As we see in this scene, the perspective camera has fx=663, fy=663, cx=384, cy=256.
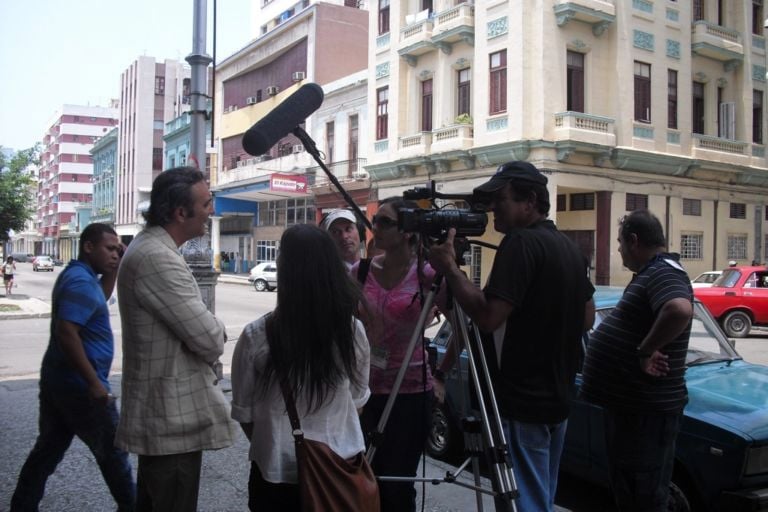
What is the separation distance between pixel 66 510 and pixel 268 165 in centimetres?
3218

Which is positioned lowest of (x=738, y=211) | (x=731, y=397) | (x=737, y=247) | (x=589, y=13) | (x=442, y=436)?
(x=442, y=436)

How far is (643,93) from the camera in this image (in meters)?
22.2

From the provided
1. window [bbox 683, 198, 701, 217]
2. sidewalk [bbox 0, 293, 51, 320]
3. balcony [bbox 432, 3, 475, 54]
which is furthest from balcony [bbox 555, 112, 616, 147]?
sidewalk [bbox 0, 293, 51, 320]

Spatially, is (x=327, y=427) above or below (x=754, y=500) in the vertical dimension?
above

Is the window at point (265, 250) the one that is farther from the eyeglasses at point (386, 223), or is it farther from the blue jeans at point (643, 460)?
the blue jeans at point (643, 460)

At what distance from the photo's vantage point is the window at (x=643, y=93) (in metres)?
22.0

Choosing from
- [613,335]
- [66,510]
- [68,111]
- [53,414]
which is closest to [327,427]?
[613,335]

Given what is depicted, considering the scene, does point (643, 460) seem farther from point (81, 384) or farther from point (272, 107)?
point (272, 107)

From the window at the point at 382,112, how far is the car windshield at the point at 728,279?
15.2 metres

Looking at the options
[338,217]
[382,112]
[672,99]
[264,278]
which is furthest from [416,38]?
[338,217]

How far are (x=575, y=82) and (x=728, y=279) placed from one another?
9234 mm

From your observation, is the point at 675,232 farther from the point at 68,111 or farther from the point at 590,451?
the point at 68,111

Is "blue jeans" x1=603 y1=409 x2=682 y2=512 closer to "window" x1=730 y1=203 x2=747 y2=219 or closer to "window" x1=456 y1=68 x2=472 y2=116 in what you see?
"window" x1=456 y1=68 x2=472 y2=116

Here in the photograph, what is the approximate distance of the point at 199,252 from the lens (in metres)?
7.79
